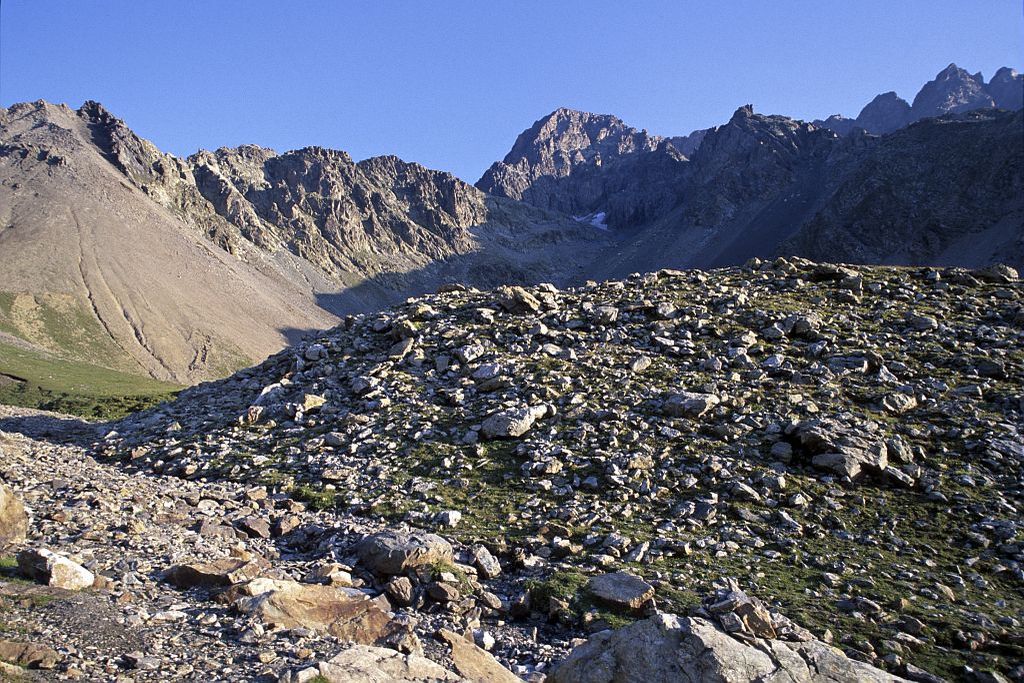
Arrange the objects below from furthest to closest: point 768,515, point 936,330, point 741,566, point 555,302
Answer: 1. point 555,302
2. point 936,330
3. point 768,515
4. point 741,566

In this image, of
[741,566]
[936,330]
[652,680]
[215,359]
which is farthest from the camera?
[215,359]

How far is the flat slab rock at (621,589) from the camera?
1103 cm

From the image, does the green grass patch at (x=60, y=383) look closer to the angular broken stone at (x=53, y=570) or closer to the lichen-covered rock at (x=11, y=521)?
the lichen-covered rock at (x=11, y=521)

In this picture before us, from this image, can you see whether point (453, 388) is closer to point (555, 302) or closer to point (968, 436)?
point (555, 302)

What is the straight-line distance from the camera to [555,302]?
92.6ft

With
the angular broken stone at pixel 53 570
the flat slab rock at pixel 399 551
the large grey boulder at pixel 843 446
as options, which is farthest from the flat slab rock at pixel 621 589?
the angular broken stone at pixel 53 570

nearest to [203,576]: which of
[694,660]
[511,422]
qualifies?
[694,660]

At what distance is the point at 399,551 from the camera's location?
11.9 meters

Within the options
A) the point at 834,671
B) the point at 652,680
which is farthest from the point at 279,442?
the point at 834,671

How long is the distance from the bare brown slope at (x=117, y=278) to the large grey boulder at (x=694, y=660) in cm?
11505

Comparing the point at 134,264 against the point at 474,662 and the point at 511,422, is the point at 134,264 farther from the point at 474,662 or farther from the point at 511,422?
A: the point at 474,662

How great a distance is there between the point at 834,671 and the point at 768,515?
715 cm

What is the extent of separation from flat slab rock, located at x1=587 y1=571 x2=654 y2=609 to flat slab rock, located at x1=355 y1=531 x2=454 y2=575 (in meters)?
2.96

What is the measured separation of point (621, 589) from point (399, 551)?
4287mm
